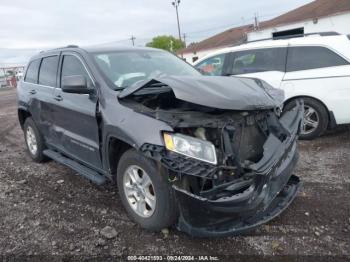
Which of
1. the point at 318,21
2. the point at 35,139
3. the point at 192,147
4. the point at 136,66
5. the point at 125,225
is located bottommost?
the point at 125,225

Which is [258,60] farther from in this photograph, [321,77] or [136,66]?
[136,66]

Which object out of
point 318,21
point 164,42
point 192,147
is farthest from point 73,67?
point 164,42

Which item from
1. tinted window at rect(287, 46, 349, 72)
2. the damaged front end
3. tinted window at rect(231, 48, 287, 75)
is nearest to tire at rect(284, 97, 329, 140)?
tinted window at rect(287, 46, 349, 72)

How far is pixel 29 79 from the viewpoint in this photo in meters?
5.95

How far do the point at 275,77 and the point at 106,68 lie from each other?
361 centimetres

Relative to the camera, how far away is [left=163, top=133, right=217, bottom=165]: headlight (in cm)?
276

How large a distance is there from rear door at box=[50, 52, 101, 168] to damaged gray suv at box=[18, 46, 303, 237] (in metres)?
0.01

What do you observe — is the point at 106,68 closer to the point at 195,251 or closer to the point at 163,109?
the point at 163,109

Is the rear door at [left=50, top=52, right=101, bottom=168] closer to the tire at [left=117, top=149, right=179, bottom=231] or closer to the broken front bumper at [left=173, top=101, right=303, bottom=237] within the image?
the tire at [left=117, top=149, right=179, bottom=231]

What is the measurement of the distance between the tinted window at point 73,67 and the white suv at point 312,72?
209 cm

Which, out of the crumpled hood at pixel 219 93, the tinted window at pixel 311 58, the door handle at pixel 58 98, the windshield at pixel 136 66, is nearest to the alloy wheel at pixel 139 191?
the crumpled hood at pixel 219 93

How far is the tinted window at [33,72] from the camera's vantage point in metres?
5.66

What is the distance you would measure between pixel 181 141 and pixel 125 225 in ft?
4.28

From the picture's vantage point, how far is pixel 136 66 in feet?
14.0
